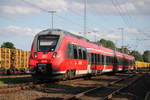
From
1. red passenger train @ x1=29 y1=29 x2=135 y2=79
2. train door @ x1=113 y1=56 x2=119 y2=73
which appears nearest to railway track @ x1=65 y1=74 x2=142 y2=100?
red passenger train @ x1=29 y1=29 x2=135 y2=79

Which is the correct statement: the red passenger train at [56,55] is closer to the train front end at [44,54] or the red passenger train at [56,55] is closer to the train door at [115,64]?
the train front end at [44,54]

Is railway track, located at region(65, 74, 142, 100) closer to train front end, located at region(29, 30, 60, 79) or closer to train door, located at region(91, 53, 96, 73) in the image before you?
train front end, located at region(29, 30, 60, 79)

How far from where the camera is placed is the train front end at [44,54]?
54.4ft

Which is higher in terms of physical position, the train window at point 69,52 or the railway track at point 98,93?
the train window at point 69,52

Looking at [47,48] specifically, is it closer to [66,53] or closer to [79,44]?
[66,53]

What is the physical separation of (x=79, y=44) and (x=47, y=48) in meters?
4.54

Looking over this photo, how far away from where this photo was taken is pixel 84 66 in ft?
72.3

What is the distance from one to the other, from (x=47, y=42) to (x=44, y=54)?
3.23 ft

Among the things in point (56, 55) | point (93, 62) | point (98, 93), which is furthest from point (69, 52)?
point (93, 62)

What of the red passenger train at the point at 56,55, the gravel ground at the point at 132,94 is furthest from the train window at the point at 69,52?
the gravel ground at the point at 132,94

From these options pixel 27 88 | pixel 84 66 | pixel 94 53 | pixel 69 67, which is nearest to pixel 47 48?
pixel 69 67

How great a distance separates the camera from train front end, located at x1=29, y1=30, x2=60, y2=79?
16.6 meters

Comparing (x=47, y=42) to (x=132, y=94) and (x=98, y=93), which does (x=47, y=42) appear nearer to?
(x=98, y=93)

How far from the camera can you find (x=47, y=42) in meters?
17.4
